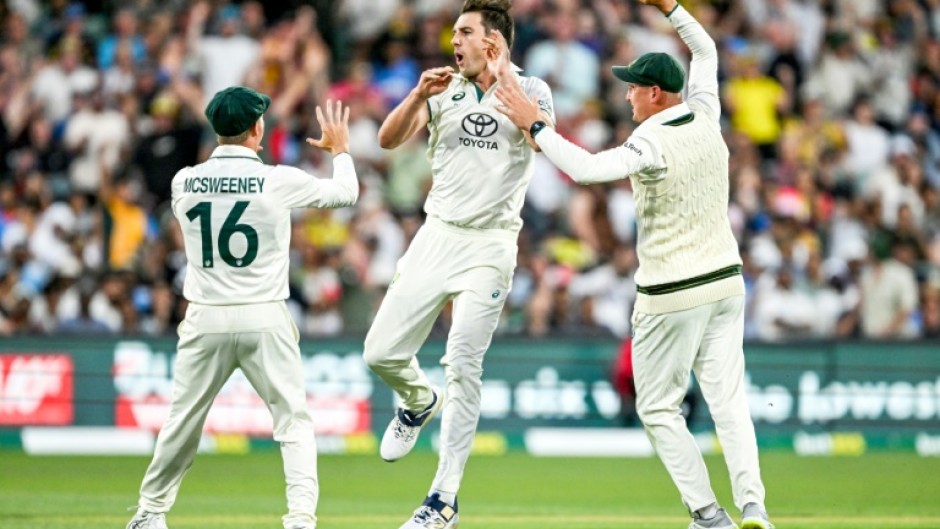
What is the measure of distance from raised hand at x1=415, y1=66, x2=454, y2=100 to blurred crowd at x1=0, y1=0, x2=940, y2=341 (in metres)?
8.64

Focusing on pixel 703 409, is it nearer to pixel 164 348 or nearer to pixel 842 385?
pixel 842 385

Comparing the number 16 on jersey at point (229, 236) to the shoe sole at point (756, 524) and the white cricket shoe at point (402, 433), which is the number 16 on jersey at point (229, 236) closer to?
the white cricket shoe at point (402, 433)

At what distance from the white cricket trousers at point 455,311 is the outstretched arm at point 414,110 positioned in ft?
1.88

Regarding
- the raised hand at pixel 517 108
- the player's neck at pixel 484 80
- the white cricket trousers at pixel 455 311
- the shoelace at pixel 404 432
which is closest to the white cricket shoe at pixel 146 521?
the white cricket trousers at pixel 455 311

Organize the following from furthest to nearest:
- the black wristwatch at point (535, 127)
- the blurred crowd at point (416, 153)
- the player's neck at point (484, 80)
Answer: the blurred crowd at point (416, 153), the player's neck at point (484, 80), the black wristwatch at point (535, 127)

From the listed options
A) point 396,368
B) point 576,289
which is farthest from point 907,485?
point 396,368

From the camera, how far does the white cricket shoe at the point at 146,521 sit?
9234mm

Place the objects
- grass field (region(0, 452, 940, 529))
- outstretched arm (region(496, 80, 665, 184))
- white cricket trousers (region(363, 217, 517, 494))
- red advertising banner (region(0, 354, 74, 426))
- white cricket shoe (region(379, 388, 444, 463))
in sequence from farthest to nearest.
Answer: red advertising banner (region(0, 354, 74, 426)) → grass field (region(0, 452, 940, 529)) → white cricket shoe (region(379, 388, 444, 463)) → white cricket trousers (region(363, 217, 517, 494)) → outstretched arm (region(496, 80, 665, 184))

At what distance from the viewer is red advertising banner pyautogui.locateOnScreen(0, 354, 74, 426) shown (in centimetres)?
1736

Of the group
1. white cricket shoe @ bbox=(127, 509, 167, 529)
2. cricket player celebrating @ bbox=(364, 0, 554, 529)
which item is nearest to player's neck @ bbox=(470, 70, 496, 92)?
cricket player celebrating @ bbox=(364, 0, 554, 529)

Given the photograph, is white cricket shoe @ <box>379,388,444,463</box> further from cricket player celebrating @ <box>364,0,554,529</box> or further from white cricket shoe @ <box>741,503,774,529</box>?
white cricket shoe @ <box>741,503,774,529</box>

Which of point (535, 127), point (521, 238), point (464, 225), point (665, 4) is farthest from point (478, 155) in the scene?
point (521, 238)

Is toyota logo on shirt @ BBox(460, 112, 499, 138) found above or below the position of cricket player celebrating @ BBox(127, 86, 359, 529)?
above

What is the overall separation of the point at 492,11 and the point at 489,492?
211 inches
